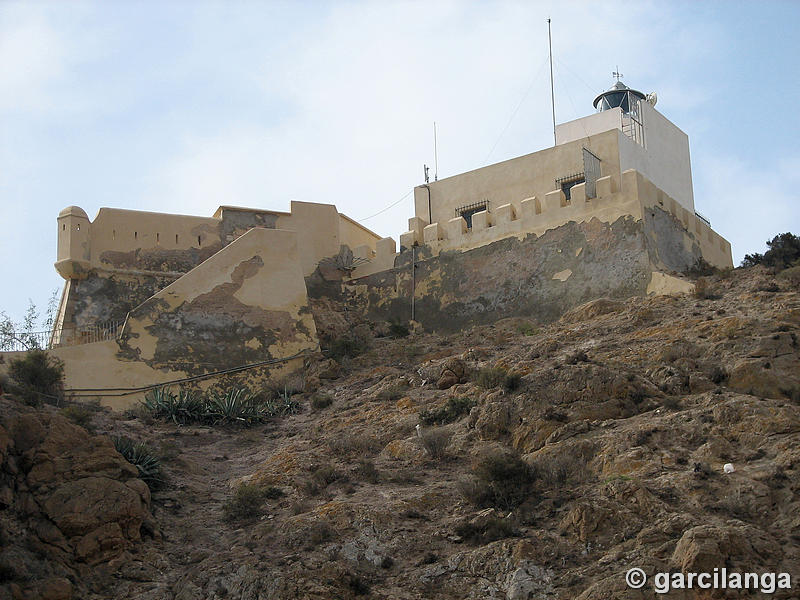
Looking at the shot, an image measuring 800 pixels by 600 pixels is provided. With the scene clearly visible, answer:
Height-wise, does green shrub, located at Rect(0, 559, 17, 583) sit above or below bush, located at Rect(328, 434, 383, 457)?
below

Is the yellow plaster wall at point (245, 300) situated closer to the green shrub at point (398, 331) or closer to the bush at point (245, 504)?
the green shrub at point (398, 331)

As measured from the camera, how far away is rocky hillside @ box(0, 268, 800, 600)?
10508 mm

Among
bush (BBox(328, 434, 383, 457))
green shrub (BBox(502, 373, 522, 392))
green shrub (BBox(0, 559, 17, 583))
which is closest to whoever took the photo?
green shrub (BBox(0, 559, 17, 583))

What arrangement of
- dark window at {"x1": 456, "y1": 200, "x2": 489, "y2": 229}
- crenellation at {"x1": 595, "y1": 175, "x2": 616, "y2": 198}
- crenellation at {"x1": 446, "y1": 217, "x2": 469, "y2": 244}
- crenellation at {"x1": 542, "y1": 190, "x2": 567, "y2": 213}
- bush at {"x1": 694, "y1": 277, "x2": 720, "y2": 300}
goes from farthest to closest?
dark window at {"x1": 456, "y1": 200, "x2": 489, "y2": 229}
crenellation at {"x1": 446, "y1": 217, "x2": 469, "y2": 244}
crenellation at {"x1": 542, "y1": 190, "x2": 567, "y2": 213}
crenellation at {"x1": 595, "y1": 175, "x2": 616, "y2": 198}
bush at {"x1": 694, "y1": 277, "x2": 720, "y2": 300}

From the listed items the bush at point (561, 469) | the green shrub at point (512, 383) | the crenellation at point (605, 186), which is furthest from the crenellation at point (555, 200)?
the bush at point (561, 469)

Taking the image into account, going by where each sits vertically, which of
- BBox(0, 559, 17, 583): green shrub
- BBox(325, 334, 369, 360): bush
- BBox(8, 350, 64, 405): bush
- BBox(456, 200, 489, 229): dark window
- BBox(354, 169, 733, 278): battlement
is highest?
BBox(456, 200, 489, 229): dark window

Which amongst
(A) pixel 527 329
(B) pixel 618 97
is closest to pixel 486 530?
(A) pixel 527 329

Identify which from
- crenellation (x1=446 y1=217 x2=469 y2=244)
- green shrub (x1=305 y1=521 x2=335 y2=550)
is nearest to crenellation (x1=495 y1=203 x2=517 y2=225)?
crenellation (x1=446 y1=217 x2=469 y2=244)

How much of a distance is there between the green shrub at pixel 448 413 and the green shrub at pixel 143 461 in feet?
12.4

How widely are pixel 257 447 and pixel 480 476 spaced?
5.28 meters

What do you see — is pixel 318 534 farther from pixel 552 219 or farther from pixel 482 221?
pixel 482 221

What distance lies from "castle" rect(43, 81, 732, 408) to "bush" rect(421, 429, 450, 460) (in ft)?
22.6

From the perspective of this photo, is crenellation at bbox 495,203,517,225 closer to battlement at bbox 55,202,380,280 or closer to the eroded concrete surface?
the eroded concrete surface

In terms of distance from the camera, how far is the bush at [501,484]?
11.8m
